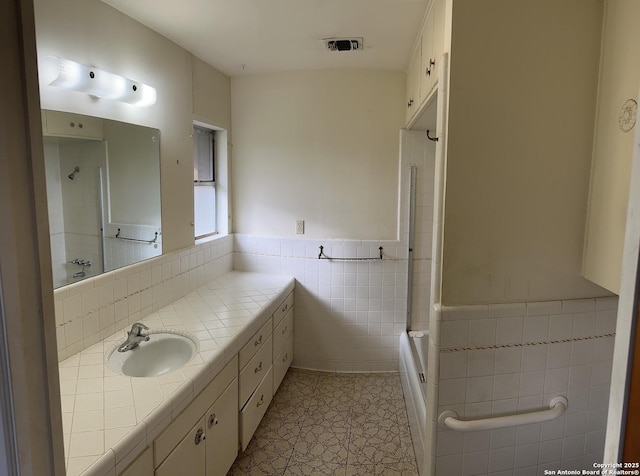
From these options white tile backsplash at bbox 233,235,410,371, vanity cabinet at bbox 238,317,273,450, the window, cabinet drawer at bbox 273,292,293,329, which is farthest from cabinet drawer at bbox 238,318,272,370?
the window

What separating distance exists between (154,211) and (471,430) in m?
1.97

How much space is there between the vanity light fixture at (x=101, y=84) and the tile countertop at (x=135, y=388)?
1161 mm

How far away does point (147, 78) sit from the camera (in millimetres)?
2074

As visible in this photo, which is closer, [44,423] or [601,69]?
[44,423]

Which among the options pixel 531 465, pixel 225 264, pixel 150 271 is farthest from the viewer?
pixel 225 264

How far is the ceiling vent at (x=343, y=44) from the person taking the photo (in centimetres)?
230

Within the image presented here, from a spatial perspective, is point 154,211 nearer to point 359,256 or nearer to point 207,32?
point 207,32

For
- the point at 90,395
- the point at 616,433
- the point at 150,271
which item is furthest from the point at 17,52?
the point at 150,271

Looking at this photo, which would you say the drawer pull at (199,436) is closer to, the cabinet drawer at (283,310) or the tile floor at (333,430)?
the tile floor at (333,430)

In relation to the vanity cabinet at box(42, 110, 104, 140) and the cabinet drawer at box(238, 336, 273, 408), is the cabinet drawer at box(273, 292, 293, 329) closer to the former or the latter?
the cabinet drawer at box(238, 336, 273, 408)

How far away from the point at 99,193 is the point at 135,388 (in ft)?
3.18

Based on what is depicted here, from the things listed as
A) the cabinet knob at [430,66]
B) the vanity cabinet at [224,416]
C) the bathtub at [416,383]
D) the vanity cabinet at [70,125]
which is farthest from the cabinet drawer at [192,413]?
the cabinet knob at [430,66]

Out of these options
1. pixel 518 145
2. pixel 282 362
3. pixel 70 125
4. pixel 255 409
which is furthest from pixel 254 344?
pixel 518 145

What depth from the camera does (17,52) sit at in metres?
0.50
